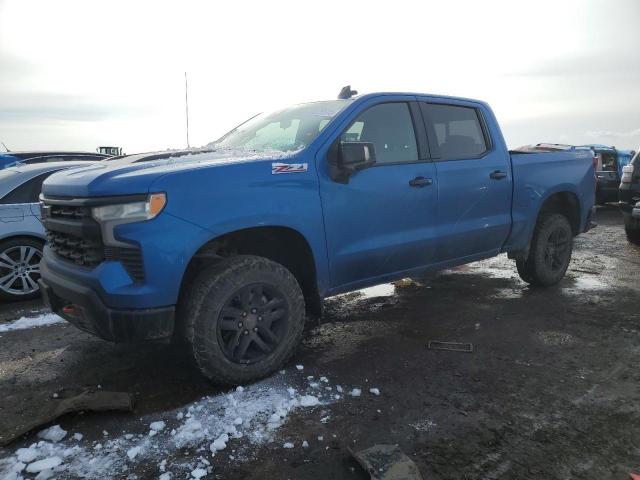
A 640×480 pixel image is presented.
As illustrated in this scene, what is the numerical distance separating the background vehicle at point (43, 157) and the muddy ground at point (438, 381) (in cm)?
220

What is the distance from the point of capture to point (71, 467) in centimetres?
245

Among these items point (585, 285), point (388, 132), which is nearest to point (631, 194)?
point (585, 285)

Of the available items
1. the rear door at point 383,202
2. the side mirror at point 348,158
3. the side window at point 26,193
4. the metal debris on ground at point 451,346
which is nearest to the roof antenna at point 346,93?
the rear door at point 383,202

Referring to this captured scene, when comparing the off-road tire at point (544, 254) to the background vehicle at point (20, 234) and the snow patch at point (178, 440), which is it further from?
the background vehicle at point (20, 234)

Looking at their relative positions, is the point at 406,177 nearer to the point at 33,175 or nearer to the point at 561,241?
the point at 561,241

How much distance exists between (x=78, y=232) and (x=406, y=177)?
2.36 m

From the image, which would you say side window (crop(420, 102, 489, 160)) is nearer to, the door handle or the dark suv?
the door handle

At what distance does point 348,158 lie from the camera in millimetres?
3361

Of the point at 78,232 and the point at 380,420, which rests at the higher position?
the point at 78,232

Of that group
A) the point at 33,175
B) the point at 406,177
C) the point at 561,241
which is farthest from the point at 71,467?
the point at 561,241

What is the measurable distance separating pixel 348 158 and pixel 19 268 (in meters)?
4.08

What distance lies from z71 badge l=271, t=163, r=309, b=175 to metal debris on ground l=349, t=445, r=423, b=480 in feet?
5.71

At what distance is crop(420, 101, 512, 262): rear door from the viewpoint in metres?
4.22

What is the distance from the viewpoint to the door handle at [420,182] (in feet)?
12.9
